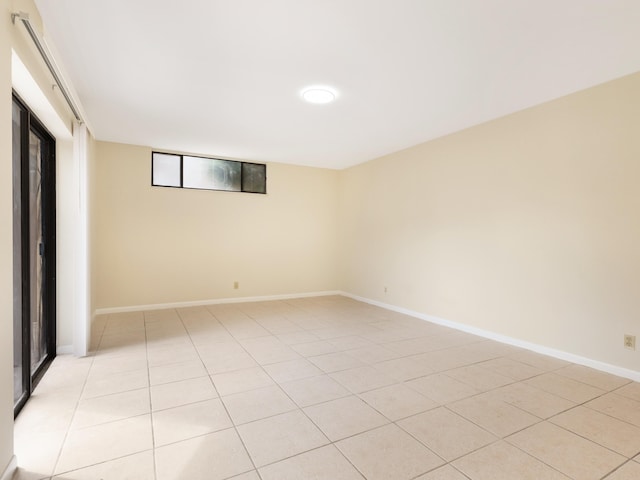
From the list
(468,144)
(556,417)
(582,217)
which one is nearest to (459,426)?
(556,417)

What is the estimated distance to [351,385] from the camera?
2.57 metres

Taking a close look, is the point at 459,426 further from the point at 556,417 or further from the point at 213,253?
the point at 213,253

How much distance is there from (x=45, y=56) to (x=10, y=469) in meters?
2.19

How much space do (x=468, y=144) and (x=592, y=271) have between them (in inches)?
75.3

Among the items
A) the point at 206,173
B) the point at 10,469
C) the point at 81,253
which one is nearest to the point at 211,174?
the point at 206,173

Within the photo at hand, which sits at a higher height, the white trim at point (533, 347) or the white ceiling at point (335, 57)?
the white ceiling at point (335, 57)

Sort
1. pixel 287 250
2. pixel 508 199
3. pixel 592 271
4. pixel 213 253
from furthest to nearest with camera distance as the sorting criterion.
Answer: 1. pixel 287 250
2. pixel 213 253
3. pixel 508 199
4. pixel 592 271

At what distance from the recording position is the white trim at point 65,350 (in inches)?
124

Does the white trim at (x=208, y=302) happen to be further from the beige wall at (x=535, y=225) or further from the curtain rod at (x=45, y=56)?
the curtain rod at (x=45, y=56)

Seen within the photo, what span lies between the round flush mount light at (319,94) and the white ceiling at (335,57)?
0.26 ft

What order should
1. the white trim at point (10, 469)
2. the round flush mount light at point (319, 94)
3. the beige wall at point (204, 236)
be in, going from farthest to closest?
the beige wall at point (204, 236) < the round flush mount light at point (319, 94) < the white trim at point (10, 469)

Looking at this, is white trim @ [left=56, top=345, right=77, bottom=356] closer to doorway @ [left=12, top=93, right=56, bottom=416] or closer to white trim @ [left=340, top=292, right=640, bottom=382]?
doorway @ [left=12, top=93, right=56, bottom=416]

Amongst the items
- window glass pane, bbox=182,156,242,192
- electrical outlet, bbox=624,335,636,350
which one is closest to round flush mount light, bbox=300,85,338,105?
window glass pane, bbox=182,156,242,192

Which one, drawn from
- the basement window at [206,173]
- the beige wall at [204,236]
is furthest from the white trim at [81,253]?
the basement window at [206,173]
